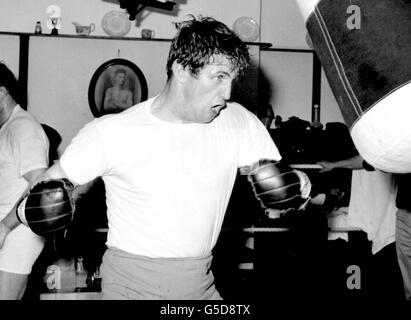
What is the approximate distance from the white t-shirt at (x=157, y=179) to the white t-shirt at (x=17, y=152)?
0.81m

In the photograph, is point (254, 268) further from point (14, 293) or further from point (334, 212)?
point (14, 293)

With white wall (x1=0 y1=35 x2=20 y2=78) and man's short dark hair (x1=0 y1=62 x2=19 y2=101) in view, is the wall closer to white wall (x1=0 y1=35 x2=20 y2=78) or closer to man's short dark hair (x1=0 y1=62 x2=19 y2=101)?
white wall (x1=0 y1=35 x2=20 y2=78)

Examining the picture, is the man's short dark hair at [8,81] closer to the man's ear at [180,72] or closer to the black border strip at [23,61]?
the man's ear at [180,72]

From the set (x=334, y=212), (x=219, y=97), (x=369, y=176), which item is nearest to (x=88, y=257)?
(x=334, y=212)

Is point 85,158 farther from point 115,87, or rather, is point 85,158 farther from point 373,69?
point 115,87

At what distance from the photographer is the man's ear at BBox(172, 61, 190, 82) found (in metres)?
1.93

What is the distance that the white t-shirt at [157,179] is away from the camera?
1.84 m

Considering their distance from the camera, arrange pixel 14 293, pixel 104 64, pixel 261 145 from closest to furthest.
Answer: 1. pixel 261 145
2. pixel 14 293
3. pixel 104 64

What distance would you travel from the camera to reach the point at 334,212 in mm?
4441

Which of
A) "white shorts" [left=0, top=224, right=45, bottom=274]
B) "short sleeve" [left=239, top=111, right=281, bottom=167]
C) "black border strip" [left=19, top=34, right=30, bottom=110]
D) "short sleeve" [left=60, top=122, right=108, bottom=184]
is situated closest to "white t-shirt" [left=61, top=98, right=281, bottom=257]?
"short sleeve" [left=60, top=122, right=108, bottom=184]

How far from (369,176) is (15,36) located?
12.0ft

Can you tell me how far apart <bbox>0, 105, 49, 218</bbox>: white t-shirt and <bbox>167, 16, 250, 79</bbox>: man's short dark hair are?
102 cm

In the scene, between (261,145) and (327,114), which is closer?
(261,145)
